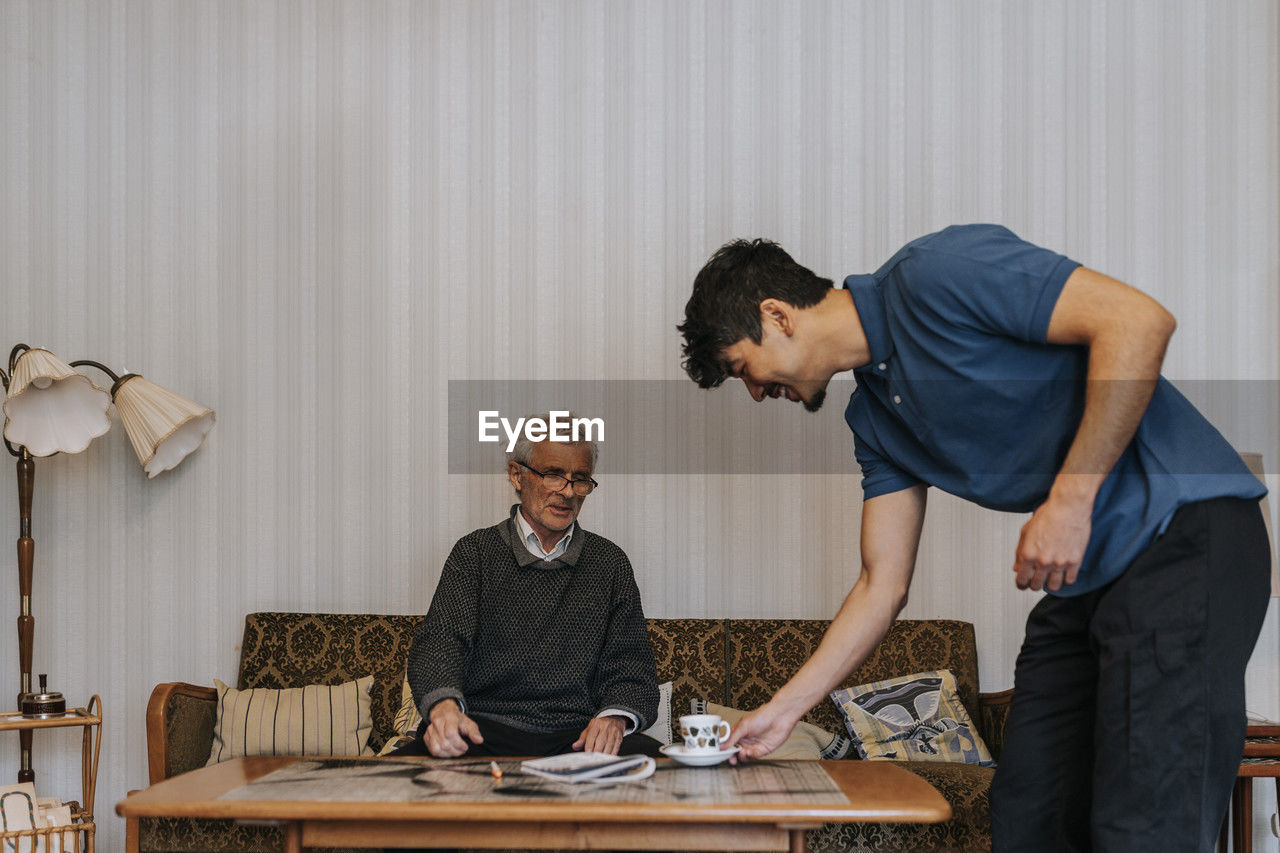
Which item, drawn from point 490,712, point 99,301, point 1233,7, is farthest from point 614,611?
point 1233,7

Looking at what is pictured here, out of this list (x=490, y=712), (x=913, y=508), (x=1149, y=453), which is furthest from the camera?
(x=490, y=712)

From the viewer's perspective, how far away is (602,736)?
2383mm

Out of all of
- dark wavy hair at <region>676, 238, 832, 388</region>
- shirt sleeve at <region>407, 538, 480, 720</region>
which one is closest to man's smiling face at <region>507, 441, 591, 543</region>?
shirt sleeve at <region>407, 538, 480, 720</region>

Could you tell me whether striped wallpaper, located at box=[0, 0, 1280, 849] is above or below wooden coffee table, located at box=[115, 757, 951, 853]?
above

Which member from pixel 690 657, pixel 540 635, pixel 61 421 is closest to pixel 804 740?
pixel 690 657

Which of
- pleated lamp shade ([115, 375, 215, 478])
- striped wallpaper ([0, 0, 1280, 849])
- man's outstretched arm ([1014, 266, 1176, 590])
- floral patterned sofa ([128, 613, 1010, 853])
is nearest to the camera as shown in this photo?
man's outstretched arm ([1014, 266, 1176, 590])

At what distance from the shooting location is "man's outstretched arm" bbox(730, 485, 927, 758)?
72.8 inches

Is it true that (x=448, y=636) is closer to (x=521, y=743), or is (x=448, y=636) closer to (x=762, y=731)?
(x=521, y=743)

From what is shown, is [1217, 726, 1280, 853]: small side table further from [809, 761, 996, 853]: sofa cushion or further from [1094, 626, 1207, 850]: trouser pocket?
[1094, 626, 1207, 850]: trouser pocket

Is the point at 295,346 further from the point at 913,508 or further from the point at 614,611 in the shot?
the point at 913,508

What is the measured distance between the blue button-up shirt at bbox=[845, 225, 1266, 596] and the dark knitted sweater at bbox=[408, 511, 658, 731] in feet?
3.50

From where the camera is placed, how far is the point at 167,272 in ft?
12.0

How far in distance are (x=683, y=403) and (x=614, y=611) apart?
0.99 metres

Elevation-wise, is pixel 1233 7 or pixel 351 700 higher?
pixel 1233 7
